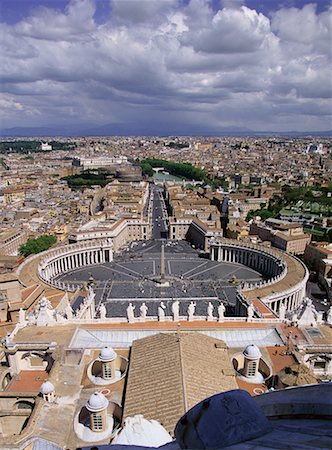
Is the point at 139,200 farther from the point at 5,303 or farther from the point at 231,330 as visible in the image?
the point at 231,330

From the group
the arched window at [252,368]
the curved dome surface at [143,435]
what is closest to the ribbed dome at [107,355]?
the arched window at [252,368]

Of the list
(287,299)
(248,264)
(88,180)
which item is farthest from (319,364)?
(88,180)

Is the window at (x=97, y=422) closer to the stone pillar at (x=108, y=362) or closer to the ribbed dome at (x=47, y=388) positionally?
the ribbed dome at (x=47, y=388)

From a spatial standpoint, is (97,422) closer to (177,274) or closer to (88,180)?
(177,274)

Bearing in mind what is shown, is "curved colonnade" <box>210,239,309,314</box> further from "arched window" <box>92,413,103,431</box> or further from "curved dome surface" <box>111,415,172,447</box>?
"curved dome surface" <box>111,415,172,447</box>

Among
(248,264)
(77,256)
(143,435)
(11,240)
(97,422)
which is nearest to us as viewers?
(143,435)

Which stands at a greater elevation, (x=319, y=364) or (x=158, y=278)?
(x=319, y=364)
